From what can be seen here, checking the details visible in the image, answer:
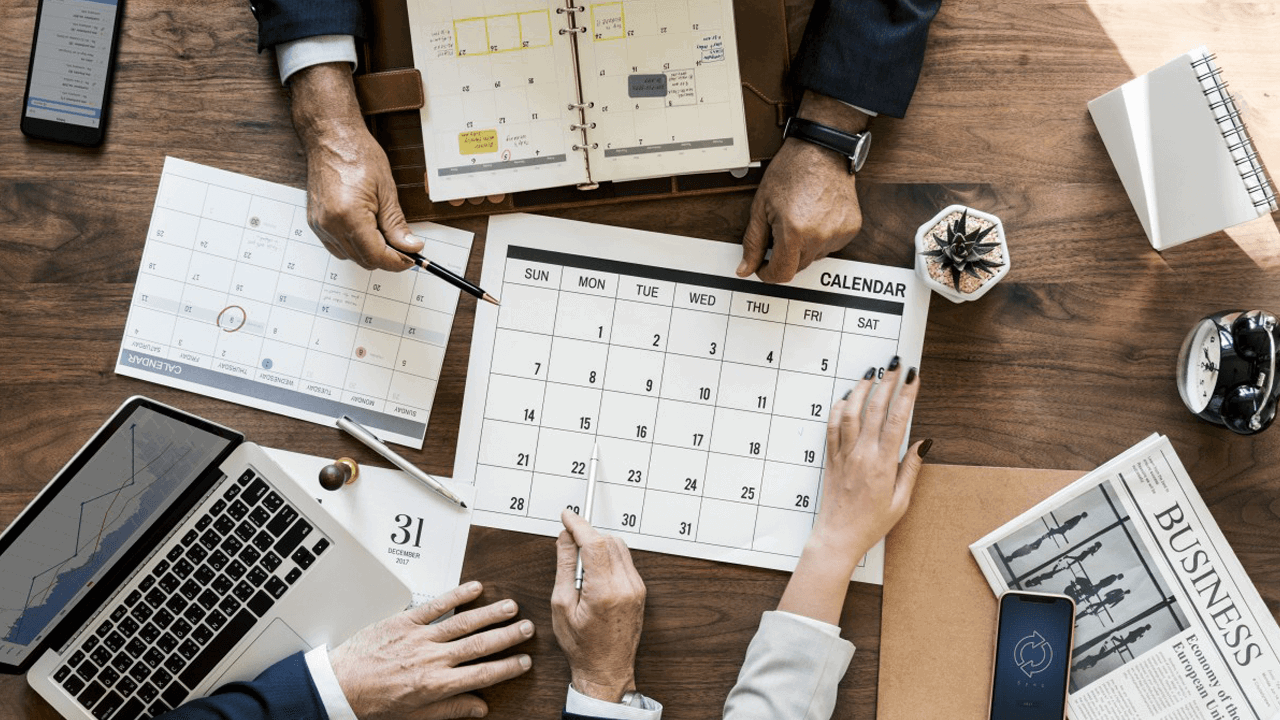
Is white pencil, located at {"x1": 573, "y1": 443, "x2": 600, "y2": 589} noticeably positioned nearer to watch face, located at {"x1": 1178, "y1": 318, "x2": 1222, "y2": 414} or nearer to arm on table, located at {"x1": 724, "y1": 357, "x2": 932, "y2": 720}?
arm on table, located at {"x1": 724, "y1": 357, "x2": 932, "y2": 720}

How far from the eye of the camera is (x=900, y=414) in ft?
4.46

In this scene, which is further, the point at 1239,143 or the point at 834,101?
the point at 834,101

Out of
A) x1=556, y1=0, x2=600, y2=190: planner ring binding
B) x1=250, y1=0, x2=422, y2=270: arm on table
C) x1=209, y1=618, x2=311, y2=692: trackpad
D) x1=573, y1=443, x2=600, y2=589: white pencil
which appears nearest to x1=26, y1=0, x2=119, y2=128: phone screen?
x1=250, y1=0, x2=422, y2=270: arm on table

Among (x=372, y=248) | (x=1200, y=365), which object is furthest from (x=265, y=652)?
(x=1200, y=365)

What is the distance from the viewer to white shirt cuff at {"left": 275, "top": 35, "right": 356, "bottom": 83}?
1302mm

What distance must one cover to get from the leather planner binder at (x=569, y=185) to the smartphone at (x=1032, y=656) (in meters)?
0.80

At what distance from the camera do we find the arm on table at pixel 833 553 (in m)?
1.32

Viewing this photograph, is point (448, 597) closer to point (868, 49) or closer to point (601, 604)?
point (601, 604)

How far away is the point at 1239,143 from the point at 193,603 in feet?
5.52

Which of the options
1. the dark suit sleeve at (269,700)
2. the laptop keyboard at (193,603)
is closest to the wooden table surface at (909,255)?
the laptop keyboard at (193,603)

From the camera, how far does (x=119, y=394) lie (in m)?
1.39

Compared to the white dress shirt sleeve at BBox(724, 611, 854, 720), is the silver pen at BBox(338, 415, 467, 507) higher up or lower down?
higher up

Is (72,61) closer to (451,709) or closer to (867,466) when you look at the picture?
(451,709)

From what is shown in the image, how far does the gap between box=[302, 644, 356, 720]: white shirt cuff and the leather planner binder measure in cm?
70
